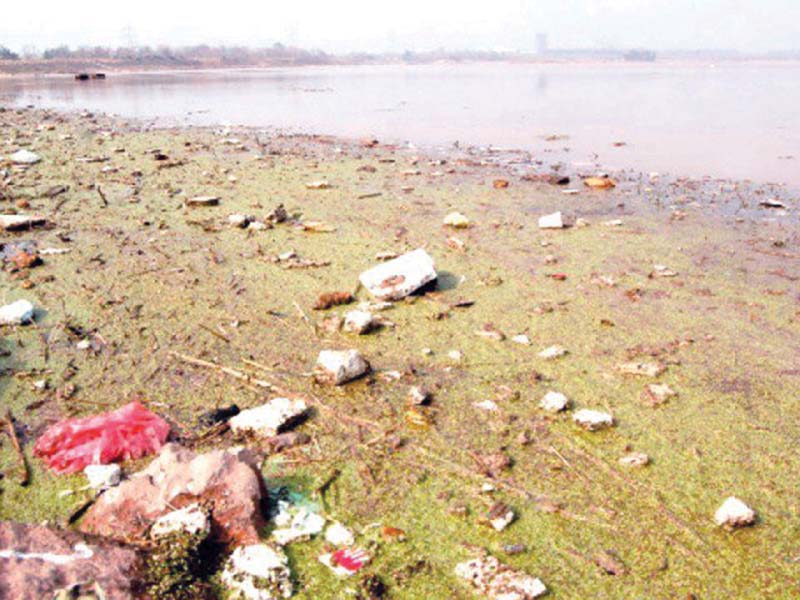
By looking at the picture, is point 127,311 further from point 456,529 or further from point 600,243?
point 600,243

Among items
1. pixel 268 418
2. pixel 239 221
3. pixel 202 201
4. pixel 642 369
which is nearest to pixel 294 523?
pixel 268 418

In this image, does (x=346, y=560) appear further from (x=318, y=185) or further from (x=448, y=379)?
(x=318, y=185)

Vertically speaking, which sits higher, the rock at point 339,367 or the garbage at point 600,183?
the garbage at point 600,183

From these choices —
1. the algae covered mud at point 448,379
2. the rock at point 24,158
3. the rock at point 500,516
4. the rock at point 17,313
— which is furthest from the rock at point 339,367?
the rock at point 24,158

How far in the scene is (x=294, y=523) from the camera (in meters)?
2.09

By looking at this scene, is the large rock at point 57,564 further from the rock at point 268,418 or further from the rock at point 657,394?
the rock at point 657,394

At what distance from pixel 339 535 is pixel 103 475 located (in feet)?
3.13

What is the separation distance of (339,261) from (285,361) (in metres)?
1.69

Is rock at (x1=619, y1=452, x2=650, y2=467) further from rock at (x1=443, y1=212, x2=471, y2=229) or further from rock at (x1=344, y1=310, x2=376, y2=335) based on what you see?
rock at (x1=443, y1=212, x2=471, y2=229)

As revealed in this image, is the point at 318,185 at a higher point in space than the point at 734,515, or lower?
higher

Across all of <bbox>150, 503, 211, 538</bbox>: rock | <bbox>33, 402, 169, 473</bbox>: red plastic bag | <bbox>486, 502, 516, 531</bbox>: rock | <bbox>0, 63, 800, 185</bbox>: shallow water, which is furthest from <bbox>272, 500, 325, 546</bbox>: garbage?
<bbox>0, 63, 800, 185</bbox>: shallow water

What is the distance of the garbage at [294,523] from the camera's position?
2.02 m

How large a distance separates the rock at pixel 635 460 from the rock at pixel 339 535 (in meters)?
1.15

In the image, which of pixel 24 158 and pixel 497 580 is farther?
pixel 24 158
